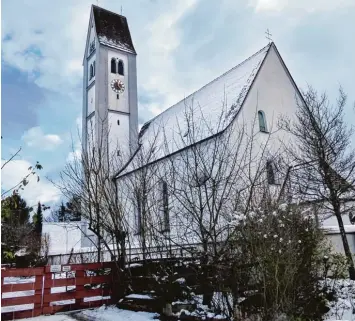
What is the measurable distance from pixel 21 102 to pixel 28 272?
5.71m

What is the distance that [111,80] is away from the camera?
2988 cm

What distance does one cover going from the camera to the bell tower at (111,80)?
1131 inches

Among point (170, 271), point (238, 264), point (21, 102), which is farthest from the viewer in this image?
point (170, 271)

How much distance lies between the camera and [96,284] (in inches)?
382

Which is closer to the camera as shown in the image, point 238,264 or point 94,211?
point 238,264

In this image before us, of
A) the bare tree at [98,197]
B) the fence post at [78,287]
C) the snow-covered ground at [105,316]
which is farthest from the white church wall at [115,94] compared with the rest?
the snow-covered ground at [105,316]

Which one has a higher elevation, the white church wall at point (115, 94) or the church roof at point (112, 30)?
the church roof at point (112, 30)

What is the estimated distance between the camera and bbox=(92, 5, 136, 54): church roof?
103ft

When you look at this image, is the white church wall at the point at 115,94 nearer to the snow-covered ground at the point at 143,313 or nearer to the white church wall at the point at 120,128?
the white church wall at the point at 120,128

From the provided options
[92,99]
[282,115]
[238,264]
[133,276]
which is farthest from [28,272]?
[92,99]

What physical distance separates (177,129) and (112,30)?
14711 millimetres

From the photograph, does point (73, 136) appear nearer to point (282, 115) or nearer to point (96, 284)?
point (96, 284)

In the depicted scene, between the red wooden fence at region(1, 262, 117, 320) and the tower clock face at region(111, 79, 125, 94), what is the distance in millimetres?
21977

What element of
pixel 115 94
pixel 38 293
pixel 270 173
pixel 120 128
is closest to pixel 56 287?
pixel 38 293
